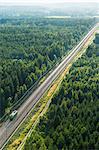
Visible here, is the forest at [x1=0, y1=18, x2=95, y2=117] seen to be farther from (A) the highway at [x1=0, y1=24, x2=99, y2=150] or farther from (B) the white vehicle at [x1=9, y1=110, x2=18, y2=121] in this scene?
(B) the white vehicle at [x1=9, y1=110, x2=18, y2=121]

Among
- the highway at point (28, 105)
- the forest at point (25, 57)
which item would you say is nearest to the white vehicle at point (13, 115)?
the highway at point (28, 105)

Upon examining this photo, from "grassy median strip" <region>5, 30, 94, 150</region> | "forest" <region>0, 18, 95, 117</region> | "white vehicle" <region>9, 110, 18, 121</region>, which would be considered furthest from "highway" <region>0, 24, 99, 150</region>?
"forest" <region>0, 18, 95, 117</region>

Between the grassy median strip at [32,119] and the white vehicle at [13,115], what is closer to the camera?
the grassy median strip at [32,119]

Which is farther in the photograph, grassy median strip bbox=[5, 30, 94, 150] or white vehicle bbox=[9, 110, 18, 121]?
white vehicle bbox=[9, 110, 18, 121]

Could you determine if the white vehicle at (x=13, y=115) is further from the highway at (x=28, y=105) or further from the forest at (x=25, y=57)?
the forest at (x=25, y=57)

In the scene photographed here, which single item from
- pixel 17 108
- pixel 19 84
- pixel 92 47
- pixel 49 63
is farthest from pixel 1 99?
pixel 92 47

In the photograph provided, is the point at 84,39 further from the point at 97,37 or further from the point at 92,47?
the point at 92,47

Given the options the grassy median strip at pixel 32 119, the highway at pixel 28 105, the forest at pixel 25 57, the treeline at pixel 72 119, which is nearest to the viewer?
the treeline at pixel 72 119

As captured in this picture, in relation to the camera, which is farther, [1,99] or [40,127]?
[1,99]
